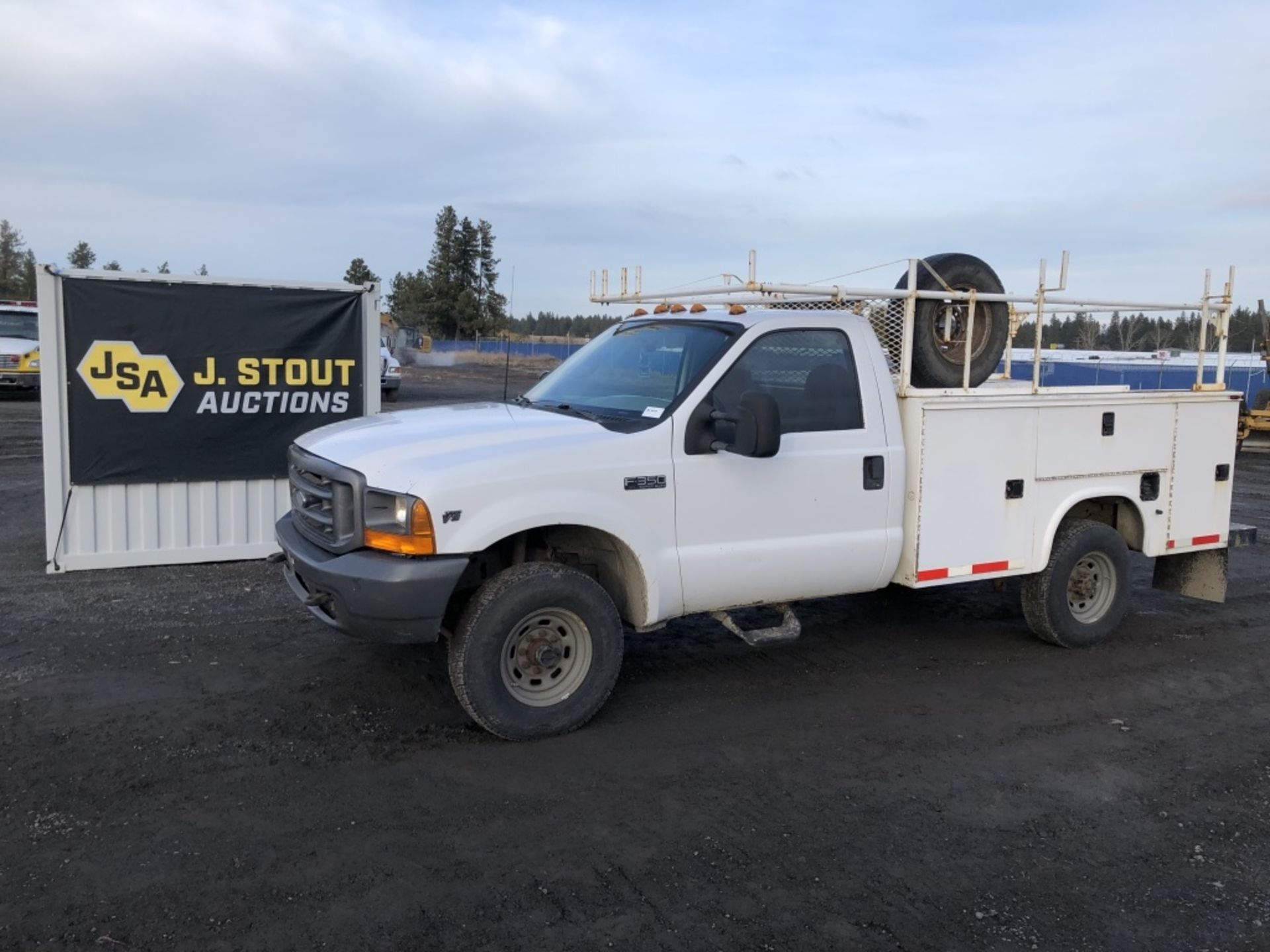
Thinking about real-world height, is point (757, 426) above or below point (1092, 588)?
above

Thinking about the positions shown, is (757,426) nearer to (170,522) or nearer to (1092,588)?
(1092,588)

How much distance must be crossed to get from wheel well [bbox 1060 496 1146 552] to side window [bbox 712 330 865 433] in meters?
2.12

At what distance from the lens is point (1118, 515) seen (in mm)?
7297

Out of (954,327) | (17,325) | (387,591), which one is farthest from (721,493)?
(17,325)

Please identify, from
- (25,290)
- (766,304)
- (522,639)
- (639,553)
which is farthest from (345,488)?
(25,290)

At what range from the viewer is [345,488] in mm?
4957

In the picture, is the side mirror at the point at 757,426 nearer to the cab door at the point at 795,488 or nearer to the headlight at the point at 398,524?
the cab door at the point at 795,488

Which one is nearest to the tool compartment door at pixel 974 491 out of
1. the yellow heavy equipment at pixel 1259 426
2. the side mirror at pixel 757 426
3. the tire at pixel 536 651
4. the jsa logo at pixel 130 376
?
the side mirror at pixel 757 426

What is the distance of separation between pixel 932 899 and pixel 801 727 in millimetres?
1658

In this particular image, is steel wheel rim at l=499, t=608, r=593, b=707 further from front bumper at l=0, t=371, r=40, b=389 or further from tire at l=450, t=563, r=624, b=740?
front bumper at l=0, t=371, r=40, b=389

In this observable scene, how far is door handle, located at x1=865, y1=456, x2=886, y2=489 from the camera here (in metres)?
5.92

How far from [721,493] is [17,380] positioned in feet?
73.1

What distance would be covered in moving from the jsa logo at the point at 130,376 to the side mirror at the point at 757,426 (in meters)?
5.37

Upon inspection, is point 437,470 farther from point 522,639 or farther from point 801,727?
point 801,727
